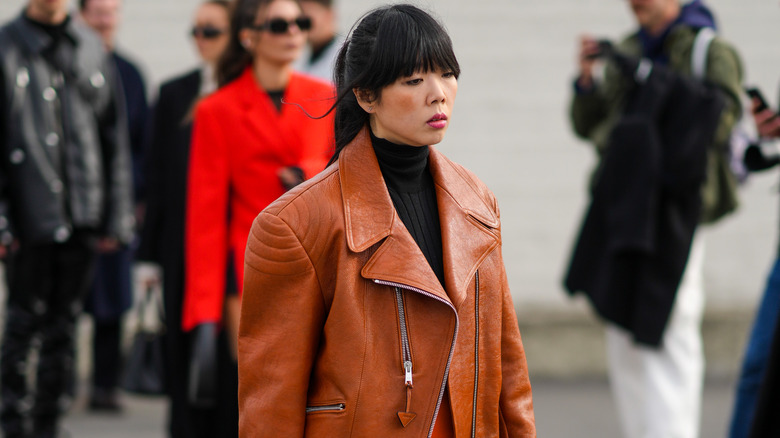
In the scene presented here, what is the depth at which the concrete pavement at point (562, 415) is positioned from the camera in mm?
6586

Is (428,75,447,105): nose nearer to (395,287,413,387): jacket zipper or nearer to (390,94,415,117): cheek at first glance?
(390,94,415,117): cheek

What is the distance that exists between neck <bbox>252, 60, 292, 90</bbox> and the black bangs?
7.24 ft

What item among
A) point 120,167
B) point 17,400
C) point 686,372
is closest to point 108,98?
point 120,167

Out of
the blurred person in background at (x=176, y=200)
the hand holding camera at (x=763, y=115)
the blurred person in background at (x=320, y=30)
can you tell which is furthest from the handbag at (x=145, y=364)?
the hand holding camera at (x=763, y=115)

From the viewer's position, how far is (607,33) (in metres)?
8.15

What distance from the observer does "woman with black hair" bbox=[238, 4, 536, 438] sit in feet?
7.76

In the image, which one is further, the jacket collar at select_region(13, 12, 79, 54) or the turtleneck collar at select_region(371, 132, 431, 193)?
the jacket collar at select_region(13, 12, 79, 54)

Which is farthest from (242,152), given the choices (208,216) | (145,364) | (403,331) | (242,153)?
(403,331)

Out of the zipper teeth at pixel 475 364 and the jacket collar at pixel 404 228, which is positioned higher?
the jacket collar at pixel 404 228

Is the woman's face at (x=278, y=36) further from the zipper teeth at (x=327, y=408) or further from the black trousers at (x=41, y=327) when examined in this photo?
the zipper teeth at (x=327, y=408)

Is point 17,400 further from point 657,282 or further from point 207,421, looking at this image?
point 657,282

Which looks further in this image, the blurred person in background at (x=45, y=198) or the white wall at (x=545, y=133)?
the white wall at (x=545, y=133)

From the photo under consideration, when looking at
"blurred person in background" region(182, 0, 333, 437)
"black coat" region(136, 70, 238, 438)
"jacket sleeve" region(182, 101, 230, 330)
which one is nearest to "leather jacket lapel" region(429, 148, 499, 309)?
"blurred person in background" region(182, 0, 333, 437)

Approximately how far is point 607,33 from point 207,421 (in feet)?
14.5
